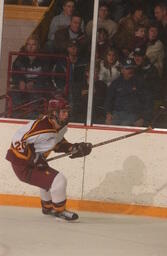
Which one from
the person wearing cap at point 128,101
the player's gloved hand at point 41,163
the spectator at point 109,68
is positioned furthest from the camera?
the spectator at point 109,68

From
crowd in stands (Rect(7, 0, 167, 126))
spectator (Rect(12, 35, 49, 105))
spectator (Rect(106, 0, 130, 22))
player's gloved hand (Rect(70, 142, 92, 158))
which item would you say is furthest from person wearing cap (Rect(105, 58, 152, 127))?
player's gloved hand (Rect(70, 142, 92, 158))

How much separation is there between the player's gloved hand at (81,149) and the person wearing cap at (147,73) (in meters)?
1.06

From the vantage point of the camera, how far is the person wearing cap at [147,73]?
816cm

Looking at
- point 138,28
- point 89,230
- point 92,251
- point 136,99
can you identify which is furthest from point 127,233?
point 138,28

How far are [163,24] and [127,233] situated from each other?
2.20 meters

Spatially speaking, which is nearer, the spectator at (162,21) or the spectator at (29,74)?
the spectator at (162,21)

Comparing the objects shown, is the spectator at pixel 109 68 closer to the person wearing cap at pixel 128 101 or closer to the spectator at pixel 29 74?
the person wearing cap at pixel 128 101

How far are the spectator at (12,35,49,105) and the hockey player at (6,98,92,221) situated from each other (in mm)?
1014

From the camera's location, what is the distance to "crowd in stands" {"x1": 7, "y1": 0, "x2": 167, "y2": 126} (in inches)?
322

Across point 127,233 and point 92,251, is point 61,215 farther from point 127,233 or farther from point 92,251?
point 92,251

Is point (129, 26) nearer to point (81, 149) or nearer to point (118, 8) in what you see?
point (118, 8)

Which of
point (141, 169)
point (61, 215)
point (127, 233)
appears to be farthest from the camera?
point (141, 169)

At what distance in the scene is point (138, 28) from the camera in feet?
27.0

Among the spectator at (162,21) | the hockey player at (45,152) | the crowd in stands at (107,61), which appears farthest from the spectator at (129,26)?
the hockey player at (45,152)
